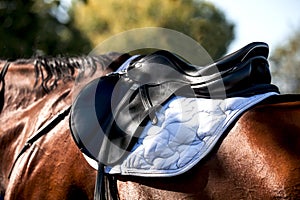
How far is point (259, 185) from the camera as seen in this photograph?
2508mm

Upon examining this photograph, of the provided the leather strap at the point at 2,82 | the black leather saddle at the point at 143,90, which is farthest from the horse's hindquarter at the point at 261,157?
the leather strap at the point at 2,82

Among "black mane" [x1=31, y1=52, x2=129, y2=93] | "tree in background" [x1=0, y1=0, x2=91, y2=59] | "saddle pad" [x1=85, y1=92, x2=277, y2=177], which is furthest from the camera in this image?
"tree in background" [x1=0, y1=0, x2=91, y2=59]

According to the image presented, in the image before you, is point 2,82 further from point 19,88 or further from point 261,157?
point 261,157

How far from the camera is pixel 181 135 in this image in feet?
9.05

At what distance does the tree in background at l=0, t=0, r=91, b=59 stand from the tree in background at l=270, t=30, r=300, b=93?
11.3 ft

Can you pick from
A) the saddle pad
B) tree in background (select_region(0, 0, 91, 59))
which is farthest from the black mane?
tree in background (select_region(0, 0, 91, 59))

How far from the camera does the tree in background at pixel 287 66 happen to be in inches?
418

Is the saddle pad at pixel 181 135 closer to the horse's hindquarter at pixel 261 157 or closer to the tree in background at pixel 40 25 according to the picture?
the horse's hindquarter at pixel 261 157

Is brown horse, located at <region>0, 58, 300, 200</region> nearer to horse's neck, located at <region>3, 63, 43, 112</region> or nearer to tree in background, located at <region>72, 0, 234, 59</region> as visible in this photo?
horse's neck, located at <region>3, 63, 43, 112</region>

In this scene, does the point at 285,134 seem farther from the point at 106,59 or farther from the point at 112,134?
the point at 106,59

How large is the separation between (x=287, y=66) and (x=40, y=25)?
4.59 meters

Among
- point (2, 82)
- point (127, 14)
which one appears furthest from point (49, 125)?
point (127, 14)

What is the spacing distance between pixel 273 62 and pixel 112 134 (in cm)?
856

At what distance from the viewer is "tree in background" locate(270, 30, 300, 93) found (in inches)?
418
